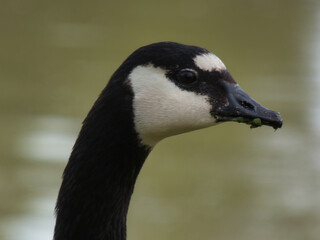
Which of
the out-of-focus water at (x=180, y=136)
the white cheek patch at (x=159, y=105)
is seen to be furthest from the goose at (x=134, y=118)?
the out-of-focus water at (x=180, y=136)

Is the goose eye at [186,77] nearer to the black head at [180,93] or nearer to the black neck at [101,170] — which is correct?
the black head at [180,93]

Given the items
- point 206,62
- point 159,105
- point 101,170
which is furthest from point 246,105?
point 101,170

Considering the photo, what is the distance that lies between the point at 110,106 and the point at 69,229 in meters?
0.62

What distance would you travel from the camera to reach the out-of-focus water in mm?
7230

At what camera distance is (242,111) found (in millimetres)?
3873

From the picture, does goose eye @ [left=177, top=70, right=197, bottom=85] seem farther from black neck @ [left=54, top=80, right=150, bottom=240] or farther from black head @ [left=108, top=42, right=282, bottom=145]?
black neck @ [left=54, top=80, right=150, bottom=240]

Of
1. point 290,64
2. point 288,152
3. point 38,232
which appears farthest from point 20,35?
point 38,232

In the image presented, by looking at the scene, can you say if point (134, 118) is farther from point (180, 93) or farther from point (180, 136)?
point (180, 136)

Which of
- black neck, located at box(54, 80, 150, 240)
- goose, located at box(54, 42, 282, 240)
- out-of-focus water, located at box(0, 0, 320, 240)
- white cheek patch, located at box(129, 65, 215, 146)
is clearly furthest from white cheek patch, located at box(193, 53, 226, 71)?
out-of-focus water, located at box(0, 0, 320, 240)

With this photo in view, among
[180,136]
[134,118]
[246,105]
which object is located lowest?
[134,118]

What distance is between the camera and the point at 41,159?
791cm

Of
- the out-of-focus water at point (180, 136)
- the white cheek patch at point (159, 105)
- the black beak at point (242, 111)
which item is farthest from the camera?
the out-of-focus water at point (180, 136)

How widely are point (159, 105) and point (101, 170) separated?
0.40m

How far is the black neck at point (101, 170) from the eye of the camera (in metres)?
3.77
